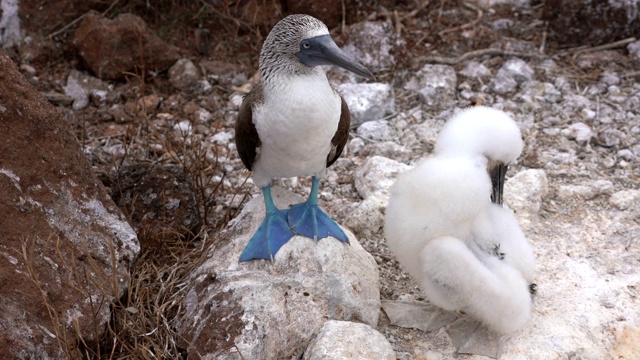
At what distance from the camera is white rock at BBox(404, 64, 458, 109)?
468cm

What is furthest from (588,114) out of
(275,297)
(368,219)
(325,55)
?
(275,297)

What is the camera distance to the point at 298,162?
2955 mm

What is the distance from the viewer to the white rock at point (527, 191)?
374 cm

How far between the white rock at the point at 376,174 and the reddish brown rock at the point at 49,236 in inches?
52.1

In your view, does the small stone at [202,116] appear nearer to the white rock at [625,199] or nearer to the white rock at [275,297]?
the white rock at [275,297]

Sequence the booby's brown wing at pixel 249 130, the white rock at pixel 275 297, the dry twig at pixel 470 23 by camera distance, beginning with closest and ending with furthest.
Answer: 1. the white rock at pixel 275 297
2. the booby's brown wing at pixel 249 130
3. the dry twig at pixel 470 23

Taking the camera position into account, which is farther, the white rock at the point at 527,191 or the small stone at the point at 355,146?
the small stone at the point at 355,146

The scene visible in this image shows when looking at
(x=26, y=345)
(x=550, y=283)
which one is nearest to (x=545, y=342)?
(x=550, y=283)

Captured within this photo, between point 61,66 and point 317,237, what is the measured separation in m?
2.76

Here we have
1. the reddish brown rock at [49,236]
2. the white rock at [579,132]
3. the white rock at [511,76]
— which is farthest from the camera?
the white rock at [511,76]

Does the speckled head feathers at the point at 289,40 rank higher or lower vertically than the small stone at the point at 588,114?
higher

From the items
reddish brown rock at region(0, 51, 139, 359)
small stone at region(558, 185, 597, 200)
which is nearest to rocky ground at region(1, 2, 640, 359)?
small stone at region(558, 185, 597, 200)

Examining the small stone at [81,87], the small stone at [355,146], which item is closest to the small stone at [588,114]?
the small stone at [355,146]

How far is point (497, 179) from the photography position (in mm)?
3162
